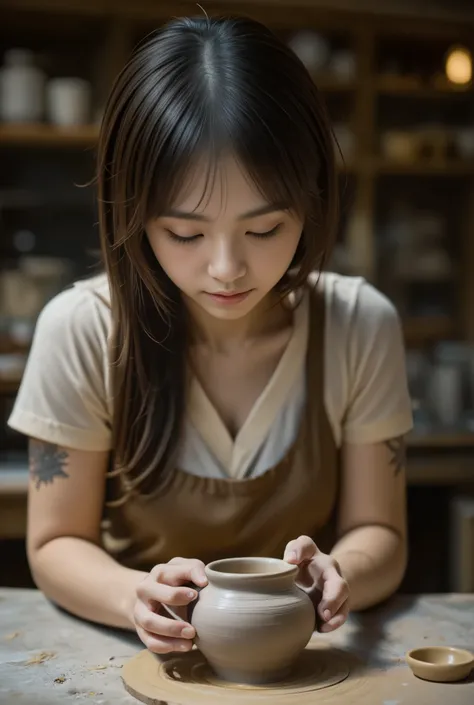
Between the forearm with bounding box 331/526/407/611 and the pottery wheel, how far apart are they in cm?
18

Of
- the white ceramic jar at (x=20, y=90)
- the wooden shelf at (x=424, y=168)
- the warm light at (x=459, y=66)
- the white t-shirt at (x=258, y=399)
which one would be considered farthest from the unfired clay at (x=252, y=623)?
the warm light at (x=459, y=66)

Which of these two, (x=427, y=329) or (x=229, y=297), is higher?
(x=229, y=297)

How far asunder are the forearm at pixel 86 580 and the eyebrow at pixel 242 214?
49 cm

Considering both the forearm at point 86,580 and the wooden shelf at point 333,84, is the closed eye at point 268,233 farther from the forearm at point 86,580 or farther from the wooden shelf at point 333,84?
the wooden shelf at point 333,84

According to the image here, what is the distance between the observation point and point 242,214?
128 centimetres

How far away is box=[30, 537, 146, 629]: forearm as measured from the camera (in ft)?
4.54

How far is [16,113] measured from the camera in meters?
3.87

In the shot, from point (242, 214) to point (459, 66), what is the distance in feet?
11.1

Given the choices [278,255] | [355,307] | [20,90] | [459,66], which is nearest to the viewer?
[278,255]

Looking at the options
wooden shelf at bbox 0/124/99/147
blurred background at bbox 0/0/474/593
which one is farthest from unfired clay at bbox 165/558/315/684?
wooden shelf at bbox 0/124/99/147

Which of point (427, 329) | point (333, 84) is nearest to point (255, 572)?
point (333, 84)

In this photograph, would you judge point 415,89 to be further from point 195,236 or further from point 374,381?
point 195,236

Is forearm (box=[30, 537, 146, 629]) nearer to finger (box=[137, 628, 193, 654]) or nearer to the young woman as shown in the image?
the young woman

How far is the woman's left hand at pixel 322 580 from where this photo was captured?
1214 mm
